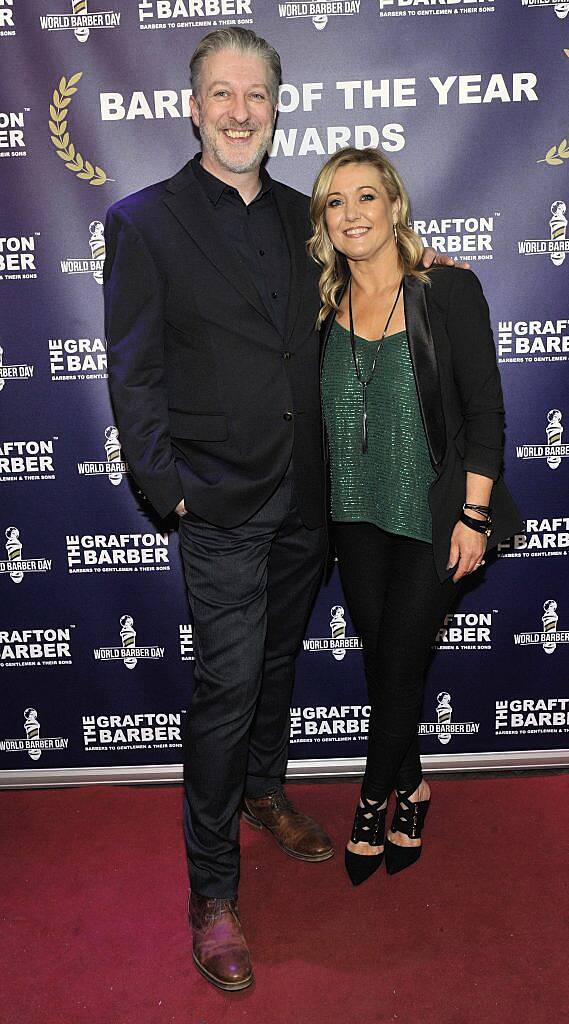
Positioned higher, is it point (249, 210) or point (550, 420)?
point (249, 210)

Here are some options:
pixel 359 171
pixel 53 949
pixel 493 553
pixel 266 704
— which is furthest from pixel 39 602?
pixel 359 171

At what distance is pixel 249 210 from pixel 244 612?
3.54ft

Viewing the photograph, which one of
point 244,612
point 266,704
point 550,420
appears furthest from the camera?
point 550,420

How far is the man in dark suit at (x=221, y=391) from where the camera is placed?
222cm

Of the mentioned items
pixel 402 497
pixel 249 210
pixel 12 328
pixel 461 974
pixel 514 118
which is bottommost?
pixel 461 974

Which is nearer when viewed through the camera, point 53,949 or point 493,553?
point 53,949

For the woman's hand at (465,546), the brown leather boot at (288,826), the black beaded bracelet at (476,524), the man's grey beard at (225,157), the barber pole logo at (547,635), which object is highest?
the man's grey beard at (225,157)

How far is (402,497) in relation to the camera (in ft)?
7.55

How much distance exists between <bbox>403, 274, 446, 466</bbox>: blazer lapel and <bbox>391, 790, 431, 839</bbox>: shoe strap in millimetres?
1151

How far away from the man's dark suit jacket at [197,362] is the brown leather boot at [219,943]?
1.06 meters

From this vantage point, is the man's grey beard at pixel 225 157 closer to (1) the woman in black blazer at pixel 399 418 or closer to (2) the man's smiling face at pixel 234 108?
(2) the man's smiling face at pixel 234 108

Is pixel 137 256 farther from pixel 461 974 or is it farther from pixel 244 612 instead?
pixel 461 974

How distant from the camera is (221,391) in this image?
2258 mm

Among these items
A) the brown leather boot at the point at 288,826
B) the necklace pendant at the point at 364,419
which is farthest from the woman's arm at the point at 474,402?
the brown leather boot at the point at 288,826
